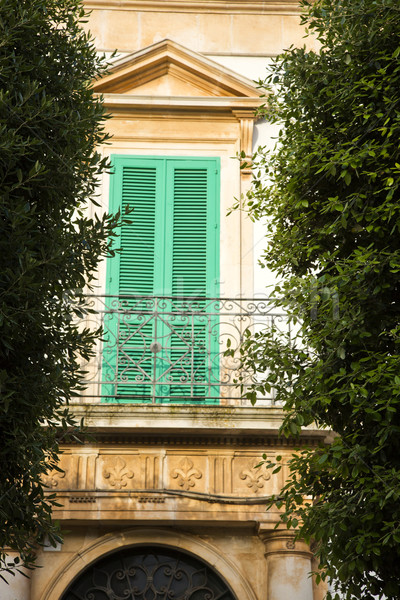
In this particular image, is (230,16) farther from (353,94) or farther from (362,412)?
(362,412)

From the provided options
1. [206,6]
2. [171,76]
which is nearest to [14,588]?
[171,76]

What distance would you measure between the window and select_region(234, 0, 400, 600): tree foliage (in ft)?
6.94

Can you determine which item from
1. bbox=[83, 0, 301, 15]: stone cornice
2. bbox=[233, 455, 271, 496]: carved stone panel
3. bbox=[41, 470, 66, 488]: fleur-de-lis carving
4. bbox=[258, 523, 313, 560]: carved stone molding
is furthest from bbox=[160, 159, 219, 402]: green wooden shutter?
bbox=[83, 0, 301, 15]: stone cornice

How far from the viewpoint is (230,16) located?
11.8 m

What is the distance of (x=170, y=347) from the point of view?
399 inches

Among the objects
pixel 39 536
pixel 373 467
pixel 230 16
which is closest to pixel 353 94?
pixel 373 467

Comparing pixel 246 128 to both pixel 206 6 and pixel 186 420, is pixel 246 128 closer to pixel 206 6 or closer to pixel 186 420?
pixel 206 6

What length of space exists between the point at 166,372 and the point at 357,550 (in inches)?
145

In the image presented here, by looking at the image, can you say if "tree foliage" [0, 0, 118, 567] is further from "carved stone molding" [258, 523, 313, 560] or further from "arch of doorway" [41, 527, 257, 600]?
"carved stone molding" [258, 523, 313, 560]

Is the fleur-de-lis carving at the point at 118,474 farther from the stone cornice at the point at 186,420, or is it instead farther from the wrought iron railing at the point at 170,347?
the wrought iron railing at the point at 170,347

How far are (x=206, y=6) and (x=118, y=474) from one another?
17.3 feet

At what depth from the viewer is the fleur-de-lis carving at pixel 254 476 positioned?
9766 millimetres

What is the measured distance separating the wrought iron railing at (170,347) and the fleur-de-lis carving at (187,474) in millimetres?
622

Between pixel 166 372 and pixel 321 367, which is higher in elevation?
pixel 166 372
